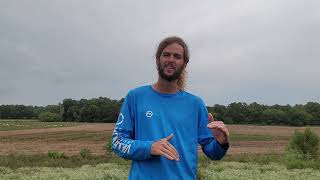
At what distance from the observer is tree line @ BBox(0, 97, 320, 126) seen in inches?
3492

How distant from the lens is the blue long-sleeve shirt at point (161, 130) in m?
2.81

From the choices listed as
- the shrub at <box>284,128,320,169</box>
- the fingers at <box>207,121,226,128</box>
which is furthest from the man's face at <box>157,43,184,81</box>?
the shrub at <box>284,128,320,169</box>

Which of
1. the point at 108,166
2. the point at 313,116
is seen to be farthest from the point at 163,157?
the point at 313,116

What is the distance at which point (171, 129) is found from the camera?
2873 mm

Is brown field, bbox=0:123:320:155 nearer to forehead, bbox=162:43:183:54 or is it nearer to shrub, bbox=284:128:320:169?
shrub, bbox=284:128:320:169

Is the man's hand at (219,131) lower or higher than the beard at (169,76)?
lower

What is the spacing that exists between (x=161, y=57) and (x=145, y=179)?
0.69 meters

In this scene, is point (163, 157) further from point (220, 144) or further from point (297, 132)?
point (297, 132)

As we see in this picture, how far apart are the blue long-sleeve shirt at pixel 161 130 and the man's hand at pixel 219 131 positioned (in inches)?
1.9

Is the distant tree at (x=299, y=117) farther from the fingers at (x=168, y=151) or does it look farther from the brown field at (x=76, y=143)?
the fingers at (x=168, y=151)

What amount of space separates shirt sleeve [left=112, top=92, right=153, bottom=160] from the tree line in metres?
74.8

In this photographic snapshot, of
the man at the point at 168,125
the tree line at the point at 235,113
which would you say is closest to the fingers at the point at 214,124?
the man at the point at 168,125

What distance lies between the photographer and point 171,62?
2938 mm

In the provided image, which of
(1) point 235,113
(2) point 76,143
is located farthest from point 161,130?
(1) point 235,113
